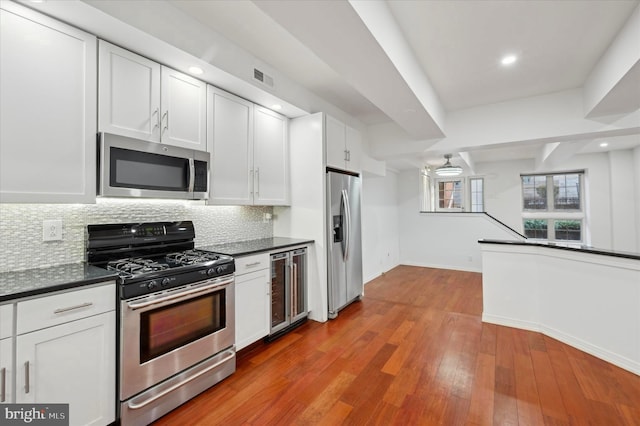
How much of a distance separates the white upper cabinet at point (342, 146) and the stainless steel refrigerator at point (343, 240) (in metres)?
0.13

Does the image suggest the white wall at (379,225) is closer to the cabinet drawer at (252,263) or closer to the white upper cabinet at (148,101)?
the cabinet drawer at (252,263)

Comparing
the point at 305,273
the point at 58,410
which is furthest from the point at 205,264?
the point at 305,273

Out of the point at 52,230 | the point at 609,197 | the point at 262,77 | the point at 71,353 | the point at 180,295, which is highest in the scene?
the point at 262,77

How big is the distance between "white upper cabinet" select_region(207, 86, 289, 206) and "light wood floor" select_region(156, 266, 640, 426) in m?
1.55

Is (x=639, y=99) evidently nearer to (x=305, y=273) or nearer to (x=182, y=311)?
(x=305, y=273)

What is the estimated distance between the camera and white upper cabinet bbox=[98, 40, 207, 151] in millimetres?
1879

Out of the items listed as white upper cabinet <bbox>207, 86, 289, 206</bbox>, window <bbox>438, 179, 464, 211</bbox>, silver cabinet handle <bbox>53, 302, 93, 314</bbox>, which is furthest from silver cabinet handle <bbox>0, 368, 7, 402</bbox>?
window <bbox>438, 179, 464, 211</bbox>

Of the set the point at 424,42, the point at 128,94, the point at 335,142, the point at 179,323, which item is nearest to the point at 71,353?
the point at 179,323

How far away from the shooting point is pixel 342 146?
3.70 m

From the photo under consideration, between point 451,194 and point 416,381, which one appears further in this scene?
point 451,194

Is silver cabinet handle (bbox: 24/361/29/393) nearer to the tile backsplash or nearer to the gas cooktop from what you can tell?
the gas cooktop

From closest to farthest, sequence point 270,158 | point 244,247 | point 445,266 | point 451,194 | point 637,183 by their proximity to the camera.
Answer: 1. point 244,247
2. point 270,158
3. point 637,183
4. point 445,266
5. point 451,194

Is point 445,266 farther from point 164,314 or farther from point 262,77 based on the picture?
point 164,314

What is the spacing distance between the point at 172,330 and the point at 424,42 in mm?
2933
